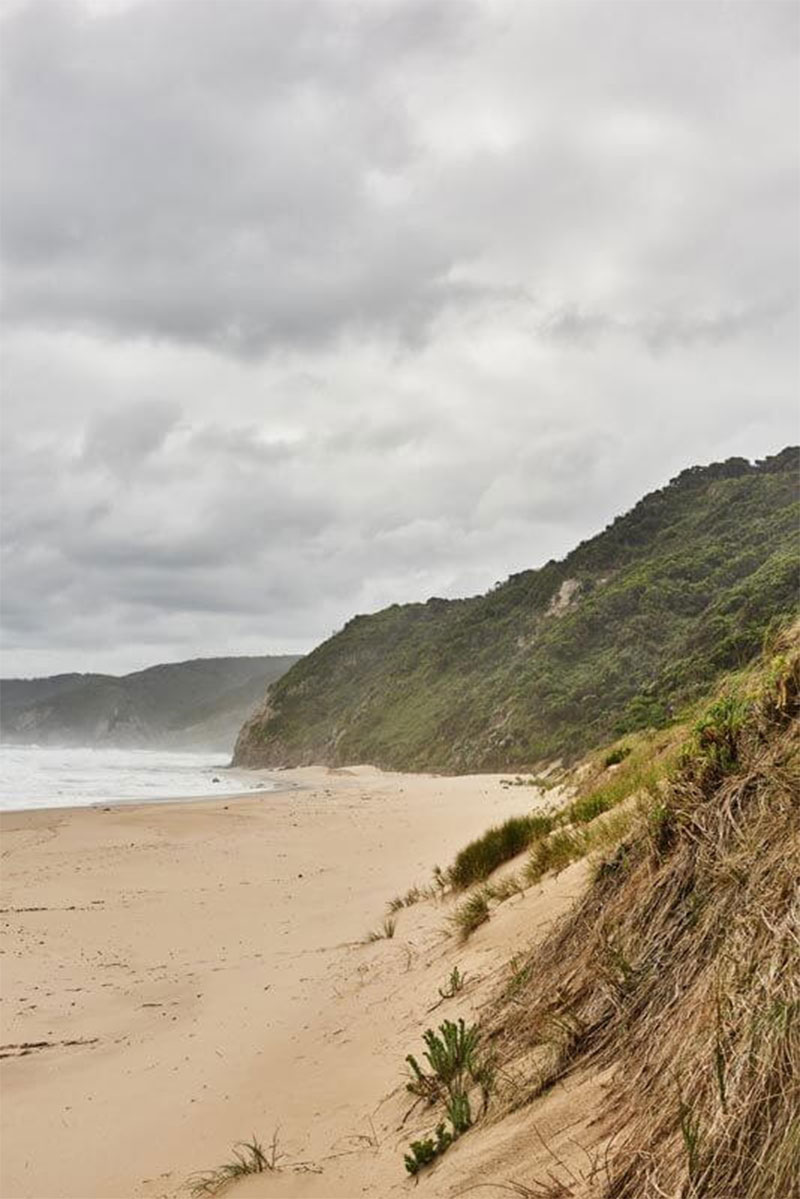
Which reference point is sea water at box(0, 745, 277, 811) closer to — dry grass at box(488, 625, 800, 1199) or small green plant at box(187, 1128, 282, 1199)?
small green plant at box(187, 1128, 282, 1199)

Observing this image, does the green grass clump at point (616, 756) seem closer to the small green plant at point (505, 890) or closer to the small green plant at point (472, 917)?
the small green plant at point (505, 890)

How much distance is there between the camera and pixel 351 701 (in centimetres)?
7394

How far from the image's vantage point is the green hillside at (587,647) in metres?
30.7

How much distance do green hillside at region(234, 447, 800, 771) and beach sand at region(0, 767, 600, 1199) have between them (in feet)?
46.3

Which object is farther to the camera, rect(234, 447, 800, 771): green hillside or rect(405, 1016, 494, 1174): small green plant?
rect(234, 447, 800, 771): green hillside

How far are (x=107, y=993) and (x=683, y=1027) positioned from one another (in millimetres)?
5627

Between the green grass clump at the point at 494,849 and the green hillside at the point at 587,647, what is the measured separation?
42.5ft

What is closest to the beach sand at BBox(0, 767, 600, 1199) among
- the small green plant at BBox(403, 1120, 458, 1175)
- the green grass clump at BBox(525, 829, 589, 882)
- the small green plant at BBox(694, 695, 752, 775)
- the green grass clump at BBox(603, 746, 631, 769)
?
the small green plant at BBox(403, 1120, 458, 1175)

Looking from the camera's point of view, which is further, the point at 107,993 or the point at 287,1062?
the point at 107,993

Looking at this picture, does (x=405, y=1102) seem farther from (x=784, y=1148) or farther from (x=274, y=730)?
(x=274, y=730)

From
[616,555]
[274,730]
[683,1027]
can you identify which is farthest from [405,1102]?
[274,730]

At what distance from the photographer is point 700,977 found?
303 centimetres

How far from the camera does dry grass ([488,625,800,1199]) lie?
2213 millimetres

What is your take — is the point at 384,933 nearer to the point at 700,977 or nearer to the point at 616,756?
the point at 700,977
